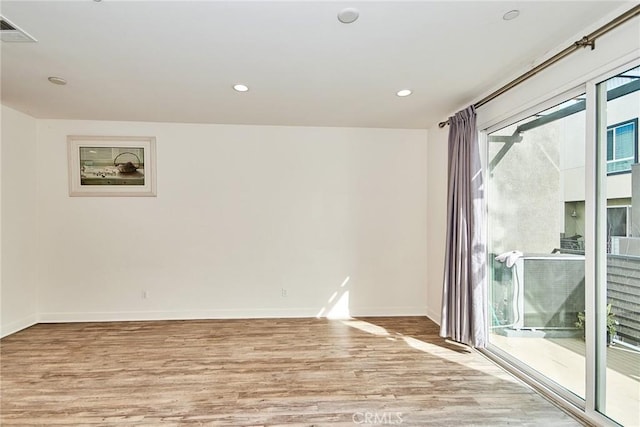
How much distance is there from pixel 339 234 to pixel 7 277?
404 centimetres

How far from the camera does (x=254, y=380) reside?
2.51 m

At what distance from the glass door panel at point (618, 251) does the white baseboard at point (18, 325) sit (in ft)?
18.7

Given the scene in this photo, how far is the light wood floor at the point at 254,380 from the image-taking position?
2.07m

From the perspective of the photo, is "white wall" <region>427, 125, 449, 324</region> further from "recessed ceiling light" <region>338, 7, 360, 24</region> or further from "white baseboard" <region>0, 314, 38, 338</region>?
"white baseboard" <region>0, 314, 38, 338</region>

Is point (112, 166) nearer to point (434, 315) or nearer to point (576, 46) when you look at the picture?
point (434, 315)

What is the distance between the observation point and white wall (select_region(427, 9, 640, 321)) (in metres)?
1.78

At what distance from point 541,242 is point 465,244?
25.6 inches

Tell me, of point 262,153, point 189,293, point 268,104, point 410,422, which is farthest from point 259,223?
point 410,422

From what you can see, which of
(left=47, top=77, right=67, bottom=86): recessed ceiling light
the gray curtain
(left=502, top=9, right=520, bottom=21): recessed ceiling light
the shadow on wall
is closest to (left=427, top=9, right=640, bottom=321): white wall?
the gray curtain

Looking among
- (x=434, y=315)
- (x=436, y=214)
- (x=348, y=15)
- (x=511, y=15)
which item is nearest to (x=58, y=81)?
(x=348, y=15)

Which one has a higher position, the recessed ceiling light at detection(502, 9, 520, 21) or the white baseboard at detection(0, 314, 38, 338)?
the recessed ceiling light at detection(502, 9, 520, 21)

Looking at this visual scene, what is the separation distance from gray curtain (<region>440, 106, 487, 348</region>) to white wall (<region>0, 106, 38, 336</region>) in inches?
198

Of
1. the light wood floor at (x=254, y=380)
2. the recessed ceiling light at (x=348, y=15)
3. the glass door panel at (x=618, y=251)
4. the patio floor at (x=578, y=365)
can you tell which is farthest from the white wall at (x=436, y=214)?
the recessed ceiling light at (x=348, y=15)

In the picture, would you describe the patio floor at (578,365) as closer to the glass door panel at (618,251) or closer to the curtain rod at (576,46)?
the glass door panel at (618,251)
